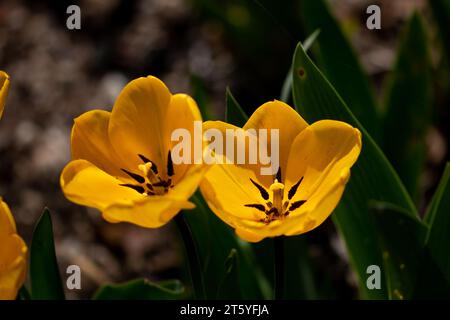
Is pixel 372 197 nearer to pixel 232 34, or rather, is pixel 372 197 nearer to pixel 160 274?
pixel 160 274

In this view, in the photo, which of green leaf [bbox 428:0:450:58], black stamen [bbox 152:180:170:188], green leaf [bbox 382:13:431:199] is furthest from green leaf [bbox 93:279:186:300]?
green leaf [bbox 428:0:450:58]

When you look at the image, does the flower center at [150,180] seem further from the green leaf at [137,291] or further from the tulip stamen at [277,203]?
the green leaf at [137,291]

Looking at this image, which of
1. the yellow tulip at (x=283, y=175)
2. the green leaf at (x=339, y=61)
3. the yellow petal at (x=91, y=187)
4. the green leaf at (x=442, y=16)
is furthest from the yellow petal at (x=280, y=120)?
the green leaf at (x=442, y=16)

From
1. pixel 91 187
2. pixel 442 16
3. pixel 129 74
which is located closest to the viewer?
pixel 91 187

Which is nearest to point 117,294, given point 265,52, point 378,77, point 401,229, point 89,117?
point 89,117

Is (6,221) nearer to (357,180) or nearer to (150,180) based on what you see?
(150,180)

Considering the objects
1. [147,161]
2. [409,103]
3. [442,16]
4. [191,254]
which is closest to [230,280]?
[191,254]

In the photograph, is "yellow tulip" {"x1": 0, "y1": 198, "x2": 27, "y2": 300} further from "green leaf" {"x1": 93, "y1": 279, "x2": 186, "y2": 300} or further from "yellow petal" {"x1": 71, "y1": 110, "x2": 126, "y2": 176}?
"green leaf" {"x1": 93, "y1": 279, "x2": 186, "y2": 300}

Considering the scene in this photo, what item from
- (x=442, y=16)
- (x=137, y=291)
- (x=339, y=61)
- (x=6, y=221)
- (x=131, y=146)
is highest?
(x=442, y=16)
